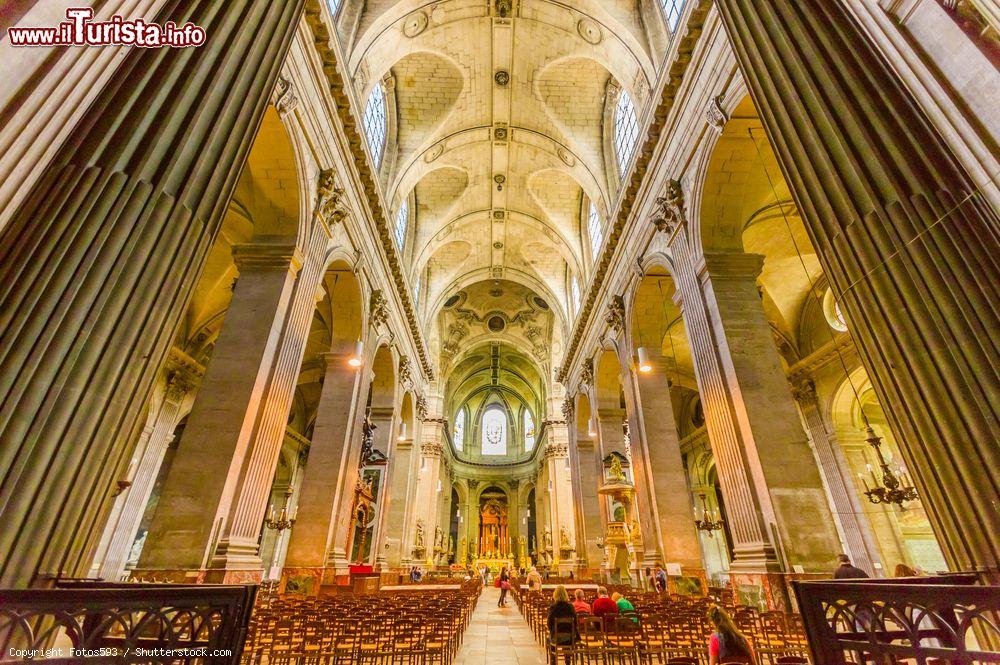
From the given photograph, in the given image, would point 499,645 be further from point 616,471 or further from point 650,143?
point 650,143

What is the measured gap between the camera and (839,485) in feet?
43.1

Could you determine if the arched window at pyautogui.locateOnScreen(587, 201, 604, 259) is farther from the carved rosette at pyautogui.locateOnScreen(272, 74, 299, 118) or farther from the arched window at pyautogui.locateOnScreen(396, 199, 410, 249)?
the carved rosette at pyautogui.locateOnScreen(272, 74, 299, 118)

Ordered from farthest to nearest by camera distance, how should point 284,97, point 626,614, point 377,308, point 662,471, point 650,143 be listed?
point 377,308, point 662,471, point 650,143, point 284,97, point 626,614

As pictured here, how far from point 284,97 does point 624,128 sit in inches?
403

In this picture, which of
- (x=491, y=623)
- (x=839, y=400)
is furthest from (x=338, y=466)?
(x=839, y=400)

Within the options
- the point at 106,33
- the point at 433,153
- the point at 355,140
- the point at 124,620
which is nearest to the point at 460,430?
the point at 433,153

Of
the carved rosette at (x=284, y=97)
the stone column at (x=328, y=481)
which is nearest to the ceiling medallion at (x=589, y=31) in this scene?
the carved rosette at (x=284, y=97)

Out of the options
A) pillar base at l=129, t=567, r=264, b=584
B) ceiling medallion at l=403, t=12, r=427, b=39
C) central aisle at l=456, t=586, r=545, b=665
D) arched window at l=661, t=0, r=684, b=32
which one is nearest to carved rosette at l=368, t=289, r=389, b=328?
ceiling medallion at l=403, t=12, r=427, b=39

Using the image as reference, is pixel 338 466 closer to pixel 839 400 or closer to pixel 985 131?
pixel 985 131

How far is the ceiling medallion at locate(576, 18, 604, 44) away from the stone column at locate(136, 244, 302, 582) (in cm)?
1030

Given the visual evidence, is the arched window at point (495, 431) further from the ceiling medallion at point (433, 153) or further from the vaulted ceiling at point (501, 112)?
the ceiling medallion at point (433, 153)

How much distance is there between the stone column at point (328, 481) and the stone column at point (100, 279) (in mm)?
7611

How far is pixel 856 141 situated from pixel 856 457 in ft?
44.3

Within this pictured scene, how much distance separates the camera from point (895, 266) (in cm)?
343
